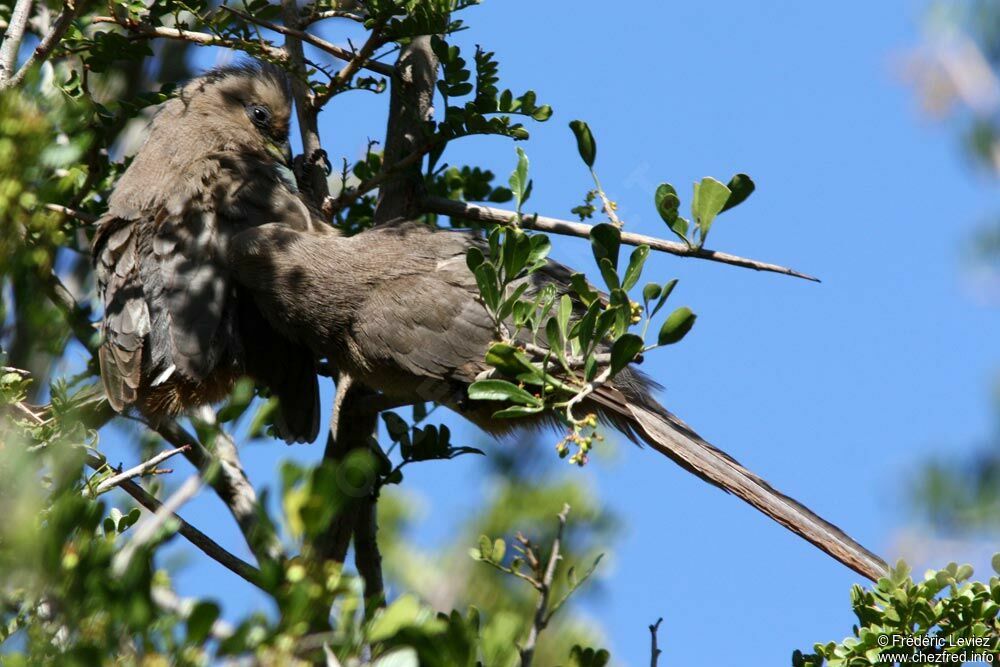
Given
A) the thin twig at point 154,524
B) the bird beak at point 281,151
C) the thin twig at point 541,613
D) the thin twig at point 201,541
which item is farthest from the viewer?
the bird beak at point 281,151

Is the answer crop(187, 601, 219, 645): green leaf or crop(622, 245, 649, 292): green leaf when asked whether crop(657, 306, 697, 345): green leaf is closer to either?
crop(622, 245, 649, 292): green leaf

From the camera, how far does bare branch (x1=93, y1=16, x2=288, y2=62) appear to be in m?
3.48

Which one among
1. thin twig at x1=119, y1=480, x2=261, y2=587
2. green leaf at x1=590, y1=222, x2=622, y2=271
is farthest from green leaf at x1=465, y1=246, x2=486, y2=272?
thin twig at x1=119, y1=480, x2=261, y2=587

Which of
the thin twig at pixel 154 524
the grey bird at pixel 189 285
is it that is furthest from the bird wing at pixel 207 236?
the thin twig at pixel 154 524

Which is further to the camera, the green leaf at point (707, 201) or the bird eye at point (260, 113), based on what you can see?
the bird eye at point (260, 113)

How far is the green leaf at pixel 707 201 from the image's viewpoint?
108 inches

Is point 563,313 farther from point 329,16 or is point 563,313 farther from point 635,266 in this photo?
point 329,16

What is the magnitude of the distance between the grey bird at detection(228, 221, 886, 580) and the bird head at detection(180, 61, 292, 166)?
0.81 meters

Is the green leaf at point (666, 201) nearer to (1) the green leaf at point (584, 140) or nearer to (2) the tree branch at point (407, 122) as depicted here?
(1) the green leaf at point (584, 140)

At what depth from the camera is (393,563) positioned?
4645 millimetres

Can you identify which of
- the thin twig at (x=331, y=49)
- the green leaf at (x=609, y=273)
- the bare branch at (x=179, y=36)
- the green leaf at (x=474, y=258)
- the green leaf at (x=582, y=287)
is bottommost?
the green leaf at (x=474, y=258)

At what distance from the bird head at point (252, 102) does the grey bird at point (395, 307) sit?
0.81m

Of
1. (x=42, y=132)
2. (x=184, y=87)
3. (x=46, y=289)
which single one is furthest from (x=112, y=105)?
(x=42, y=132)

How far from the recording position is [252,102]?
473cm
